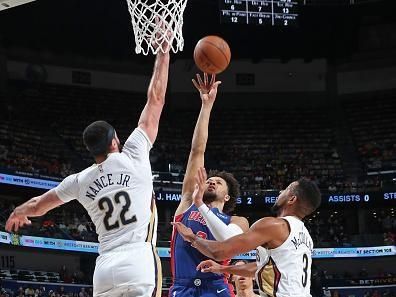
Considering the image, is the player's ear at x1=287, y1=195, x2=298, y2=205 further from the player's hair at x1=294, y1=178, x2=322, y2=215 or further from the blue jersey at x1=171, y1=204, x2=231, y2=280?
the blue jersey at x1=171, y1=204, x2=231, y2=280

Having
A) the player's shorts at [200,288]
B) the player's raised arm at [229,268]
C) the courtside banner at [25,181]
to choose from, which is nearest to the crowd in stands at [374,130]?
the courtside banner at [25,181]

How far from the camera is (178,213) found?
5754 millimetres

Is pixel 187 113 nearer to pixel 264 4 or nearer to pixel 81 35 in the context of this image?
pixel 81 35

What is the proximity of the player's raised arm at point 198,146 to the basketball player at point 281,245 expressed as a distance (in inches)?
42.2

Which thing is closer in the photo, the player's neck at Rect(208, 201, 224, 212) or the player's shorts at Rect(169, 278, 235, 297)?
the player's shorts at Rect(169, 278, 235, 297)

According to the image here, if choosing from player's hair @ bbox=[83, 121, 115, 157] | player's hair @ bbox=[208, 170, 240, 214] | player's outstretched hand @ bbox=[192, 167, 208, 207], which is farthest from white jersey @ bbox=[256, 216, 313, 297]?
player's hair @ bbox=[208, 170, 240, 214]

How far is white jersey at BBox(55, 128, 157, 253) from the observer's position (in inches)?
162

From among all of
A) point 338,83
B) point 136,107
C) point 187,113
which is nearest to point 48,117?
point 136,107

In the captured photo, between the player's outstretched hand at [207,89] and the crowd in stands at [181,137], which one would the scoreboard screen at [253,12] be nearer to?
the crowd in stands at [181,137]

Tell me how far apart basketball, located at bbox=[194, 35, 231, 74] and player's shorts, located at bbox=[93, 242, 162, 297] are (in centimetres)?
231

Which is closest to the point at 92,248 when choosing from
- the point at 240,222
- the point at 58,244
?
the point at 58,244

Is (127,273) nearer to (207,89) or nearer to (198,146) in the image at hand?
(198,146)

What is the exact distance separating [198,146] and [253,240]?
1.66 m

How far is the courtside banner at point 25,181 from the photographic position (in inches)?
827
